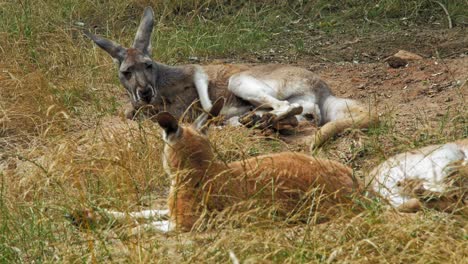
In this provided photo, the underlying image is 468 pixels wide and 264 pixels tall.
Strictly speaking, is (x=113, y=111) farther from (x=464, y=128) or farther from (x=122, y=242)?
(x=122, y=242)

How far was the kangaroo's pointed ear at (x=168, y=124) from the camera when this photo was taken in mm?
5320

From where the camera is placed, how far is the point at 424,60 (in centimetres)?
966

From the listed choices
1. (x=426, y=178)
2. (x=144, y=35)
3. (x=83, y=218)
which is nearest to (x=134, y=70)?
(x=144, y=35)

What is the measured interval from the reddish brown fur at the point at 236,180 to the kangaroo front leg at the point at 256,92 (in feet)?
9.14

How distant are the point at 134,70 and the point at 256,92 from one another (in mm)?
1100

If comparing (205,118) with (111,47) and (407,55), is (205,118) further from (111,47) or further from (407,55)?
(407,55)

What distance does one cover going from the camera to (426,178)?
19.4 feet

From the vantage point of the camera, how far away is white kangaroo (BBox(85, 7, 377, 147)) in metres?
8.75

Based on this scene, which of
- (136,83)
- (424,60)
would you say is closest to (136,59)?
(136,83)

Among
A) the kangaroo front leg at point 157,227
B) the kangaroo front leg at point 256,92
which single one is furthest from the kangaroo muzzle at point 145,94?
the kangaroo front leg at point 157,227

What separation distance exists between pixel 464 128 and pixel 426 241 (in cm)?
262

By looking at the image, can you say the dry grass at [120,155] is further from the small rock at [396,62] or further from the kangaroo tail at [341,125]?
the small rock at [396,62]

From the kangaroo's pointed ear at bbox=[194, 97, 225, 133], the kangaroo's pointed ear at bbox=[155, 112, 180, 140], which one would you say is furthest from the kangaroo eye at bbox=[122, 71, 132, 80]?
the kangaroo's pointed ear at bbox=[155, 112, 180, 140]

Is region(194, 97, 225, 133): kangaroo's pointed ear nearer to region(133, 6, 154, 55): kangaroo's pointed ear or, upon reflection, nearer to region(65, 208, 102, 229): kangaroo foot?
region(65, 208, 102, 229): kangaroo foot
